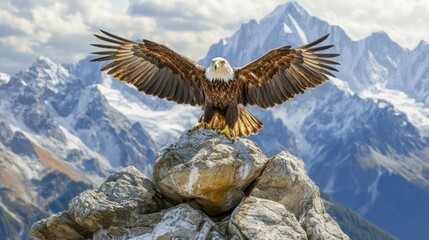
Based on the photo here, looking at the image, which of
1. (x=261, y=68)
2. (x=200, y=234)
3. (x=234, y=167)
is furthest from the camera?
(x=261, y=68)

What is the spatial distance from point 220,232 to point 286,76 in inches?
243

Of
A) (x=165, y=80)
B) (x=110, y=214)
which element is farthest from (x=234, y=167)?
(x=165, y=80)

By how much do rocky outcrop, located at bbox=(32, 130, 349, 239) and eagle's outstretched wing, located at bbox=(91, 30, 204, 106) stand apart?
263cm

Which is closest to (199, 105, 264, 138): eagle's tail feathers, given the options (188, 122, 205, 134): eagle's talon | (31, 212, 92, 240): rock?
(188, 122, 205, 134): eagle's talon

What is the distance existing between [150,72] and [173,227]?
656 centimetres

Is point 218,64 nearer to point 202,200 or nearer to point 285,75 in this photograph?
point 285,75

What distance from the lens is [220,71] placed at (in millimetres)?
20312

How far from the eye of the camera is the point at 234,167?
18.8 metres

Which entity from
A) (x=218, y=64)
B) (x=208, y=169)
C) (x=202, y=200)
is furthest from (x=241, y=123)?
(x=208, y=169)

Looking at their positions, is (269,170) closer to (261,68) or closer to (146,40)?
(261,68)

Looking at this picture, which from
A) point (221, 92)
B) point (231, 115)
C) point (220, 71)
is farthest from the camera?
point (231, 115)

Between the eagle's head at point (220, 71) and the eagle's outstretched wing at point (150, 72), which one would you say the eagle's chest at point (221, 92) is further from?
the eagle's outstretched wing at point (150, 72)

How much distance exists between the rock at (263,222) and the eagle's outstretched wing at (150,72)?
568cm

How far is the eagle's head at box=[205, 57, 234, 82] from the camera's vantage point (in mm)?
20000
